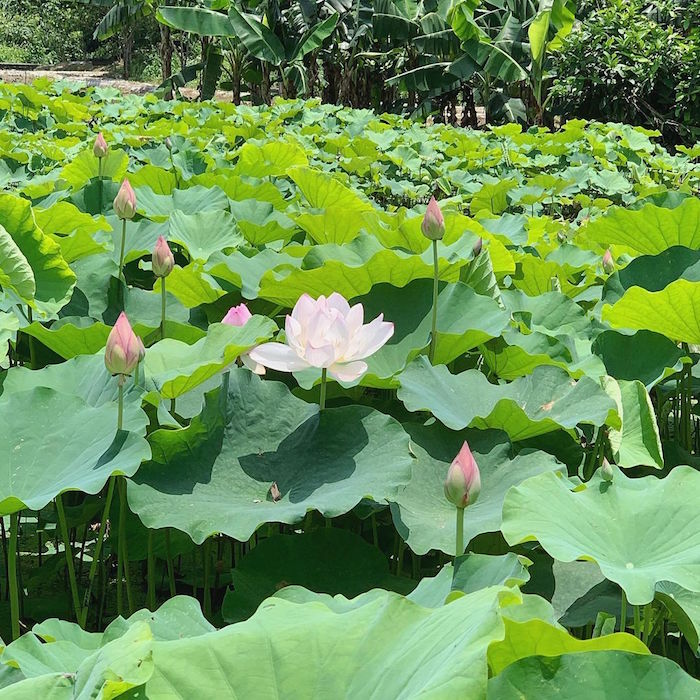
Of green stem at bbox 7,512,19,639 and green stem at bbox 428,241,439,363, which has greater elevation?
green stem at bbox 428,241,439,363

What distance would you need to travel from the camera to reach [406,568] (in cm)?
140

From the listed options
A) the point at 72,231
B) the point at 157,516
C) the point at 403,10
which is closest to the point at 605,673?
the point at 157,516

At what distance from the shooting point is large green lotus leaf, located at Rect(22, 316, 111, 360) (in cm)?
146

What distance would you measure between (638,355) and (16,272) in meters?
1.05

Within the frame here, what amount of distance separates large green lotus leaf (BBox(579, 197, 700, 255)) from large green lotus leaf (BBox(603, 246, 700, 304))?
0.46 ft

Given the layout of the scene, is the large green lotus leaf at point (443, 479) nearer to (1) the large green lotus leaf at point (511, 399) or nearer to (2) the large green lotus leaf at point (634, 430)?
(1) the large green lotus leaf at point (511, 399)

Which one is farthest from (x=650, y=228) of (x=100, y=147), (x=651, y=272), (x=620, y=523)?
(x=100, y=147)

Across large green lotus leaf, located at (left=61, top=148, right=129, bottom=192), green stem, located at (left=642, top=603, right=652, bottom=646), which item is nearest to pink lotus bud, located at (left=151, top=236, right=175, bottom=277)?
green stem, located at (left=642, top=603, right=652, bottom=646)

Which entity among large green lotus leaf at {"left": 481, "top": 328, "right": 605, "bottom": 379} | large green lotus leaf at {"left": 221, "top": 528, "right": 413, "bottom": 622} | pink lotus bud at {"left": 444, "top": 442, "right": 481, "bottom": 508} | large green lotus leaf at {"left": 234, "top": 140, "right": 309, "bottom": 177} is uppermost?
pink lotus bud at {"left": 444, "top": 442, "right": 481, "bottom": 508}

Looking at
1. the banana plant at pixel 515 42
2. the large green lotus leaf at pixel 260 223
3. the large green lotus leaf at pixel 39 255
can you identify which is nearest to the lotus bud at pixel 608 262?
the large green lotus leaf at pixel 260 223

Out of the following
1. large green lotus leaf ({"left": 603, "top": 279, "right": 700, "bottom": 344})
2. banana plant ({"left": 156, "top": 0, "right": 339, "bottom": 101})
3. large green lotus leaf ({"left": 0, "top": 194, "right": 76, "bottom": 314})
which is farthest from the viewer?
banana plant ({"left": 156, "top": 0, "right": 339, "bottom": 101})

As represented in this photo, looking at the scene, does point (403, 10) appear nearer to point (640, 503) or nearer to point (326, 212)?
point (326, 212)

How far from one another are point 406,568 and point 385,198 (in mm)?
3513

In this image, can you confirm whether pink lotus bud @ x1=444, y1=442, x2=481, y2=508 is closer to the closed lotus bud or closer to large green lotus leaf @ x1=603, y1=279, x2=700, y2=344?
large green lotus leaf @ x1=603, y1=279, x2=700, y2=344
